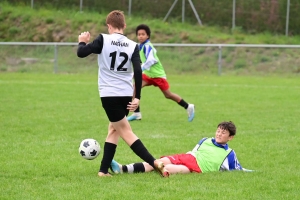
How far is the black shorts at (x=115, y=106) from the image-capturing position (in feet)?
21.6

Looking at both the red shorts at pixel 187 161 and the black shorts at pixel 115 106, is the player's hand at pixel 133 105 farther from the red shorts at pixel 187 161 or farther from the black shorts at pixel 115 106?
the red shorts at pixel 187 161

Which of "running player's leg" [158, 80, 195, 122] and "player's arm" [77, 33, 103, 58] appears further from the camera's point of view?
"running player's leg" [158, 80, 195, 122]

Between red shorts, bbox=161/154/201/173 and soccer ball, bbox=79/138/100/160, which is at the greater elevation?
soccer ball, bbox=79/138/100/160

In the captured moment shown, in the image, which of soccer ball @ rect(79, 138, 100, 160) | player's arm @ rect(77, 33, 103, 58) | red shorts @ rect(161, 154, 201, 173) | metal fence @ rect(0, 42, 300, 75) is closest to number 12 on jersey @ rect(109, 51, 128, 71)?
player's arm @ rect(77, 33, 103, 58)

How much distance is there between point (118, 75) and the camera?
21.7 feet

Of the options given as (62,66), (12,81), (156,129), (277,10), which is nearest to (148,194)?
(156,129)

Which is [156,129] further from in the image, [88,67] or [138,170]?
[88,67]

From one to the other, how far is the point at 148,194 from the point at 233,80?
16402 mm

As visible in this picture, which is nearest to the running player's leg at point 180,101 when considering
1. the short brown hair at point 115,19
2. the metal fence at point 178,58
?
the short brown hair at point 115,19

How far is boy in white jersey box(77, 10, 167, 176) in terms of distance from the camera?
6547 millimetres

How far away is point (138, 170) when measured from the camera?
22.9 feet

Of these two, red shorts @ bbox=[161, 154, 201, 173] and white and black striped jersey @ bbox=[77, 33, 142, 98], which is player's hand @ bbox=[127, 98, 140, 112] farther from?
red shorts @ bbox=[161, 154, 201, 173]

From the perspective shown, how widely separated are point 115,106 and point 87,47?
26.6 inches

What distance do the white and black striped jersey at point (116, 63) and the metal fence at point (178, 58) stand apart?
17.9 meters
